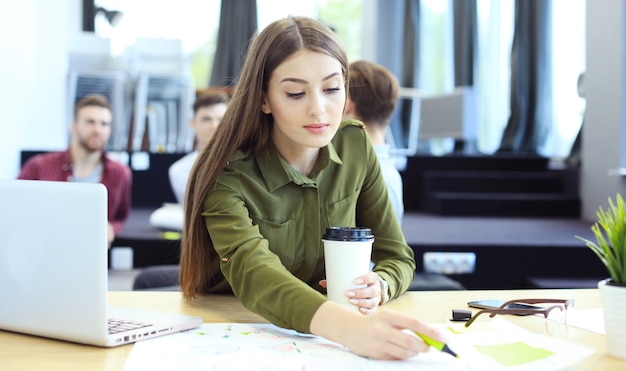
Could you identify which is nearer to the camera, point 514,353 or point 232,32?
point 514,353

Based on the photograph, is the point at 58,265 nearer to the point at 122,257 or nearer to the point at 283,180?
the point at 283,180

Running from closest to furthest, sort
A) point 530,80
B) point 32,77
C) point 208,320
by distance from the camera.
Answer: point 208,320
point 32,77
point 530,80

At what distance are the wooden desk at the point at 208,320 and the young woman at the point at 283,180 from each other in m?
0.05

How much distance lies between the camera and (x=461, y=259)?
3.55 meters

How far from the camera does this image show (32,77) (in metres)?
6.03

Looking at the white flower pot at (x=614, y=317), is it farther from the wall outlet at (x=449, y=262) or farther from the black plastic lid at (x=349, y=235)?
the wall outlet at (x=449, y=262)

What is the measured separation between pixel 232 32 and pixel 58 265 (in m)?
7.98

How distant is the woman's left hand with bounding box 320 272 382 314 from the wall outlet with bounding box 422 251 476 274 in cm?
233

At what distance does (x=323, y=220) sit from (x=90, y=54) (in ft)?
20.1

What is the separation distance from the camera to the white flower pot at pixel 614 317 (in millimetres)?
999

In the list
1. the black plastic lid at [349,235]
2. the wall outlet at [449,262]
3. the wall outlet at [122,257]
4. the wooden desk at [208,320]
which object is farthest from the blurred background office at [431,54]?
the black plastic lid at [349,235]

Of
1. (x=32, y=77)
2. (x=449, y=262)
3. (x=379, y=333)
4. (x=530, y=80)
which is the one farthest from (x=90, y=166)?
(x=530, y=80)

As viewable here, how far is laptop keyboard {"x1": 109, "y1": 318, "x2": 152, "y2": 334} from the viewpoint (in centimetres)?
108

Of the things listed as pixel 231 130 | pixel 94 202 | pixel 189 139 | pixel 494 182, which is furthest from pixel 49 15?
pixel 94 202
